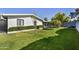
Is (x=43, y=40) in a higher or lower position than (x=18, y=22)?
lower

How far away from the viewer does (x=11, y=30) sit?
2564mm

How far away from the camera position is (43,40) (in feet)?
8.39

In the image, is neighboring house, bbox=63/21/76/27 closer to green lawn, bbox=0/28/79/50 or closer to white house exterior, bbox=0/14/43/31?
green lawn, bbox=0/28/79/50

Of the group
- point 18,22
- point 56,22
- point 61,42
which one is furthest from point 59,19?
point 18,22

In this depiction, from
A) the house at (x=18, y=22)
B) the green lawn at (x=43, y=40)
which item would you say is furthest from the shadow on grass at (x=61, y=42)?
the house at (x=18, y=22)

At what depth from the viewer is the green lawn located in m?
2.54

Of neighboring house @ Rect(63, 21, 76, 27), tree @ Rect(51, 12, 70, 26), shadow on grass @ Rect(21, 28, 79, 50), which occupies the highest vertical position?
tree @ Rect(51, 12, 70, 26)

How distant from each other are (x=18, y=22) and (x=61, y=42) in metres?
0.50

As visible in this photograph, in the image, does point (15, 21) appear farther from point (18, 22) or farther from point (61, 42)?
point (61, 42)

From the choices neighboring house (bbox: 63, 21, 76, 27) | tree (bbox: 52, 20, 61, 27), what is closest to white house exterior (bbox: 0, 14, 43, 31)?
tree (bbox: 52, 20, 61, 27)

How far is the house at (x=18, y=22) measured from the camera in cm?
254
